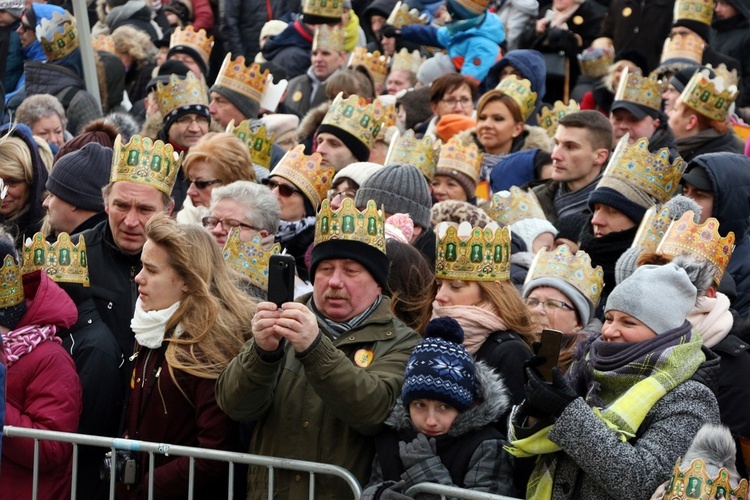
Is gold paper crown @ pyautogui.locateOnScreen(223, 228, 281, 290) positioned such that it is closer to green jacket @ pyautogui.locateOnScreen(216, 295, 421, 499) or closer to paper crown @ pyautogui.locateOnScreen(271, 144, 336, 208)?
green jacket @ pyautogui.locateOnScreen(216, 295, 421, 499)

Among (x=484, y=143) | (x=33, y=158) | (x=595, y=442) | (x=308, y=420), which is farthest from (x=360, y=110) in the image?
(x=595, y=442)

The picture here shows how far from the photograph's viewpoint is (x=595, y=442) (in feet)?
17.1

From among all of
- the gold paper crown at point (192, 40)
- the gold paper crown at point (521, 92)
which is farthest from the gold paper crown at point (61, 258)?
the gold paper crown at point (192, 40)

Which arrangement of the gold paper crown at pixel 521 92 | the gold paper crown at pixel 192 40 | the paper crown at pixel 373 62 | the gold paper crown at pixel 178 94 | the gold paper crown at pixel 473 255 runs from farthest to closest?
the gold paper crown at pixel 192 40 → the paper crown at pixel 373 62 → the gold paper crown at pixel 521 92 → the gold paper crown at pixel 178 94 → the gold paper crown at pixel 473 255

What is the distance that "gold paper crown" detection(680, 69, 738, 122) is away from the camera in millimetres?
9617

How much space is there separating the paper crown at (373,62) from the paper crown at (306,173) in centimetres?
422

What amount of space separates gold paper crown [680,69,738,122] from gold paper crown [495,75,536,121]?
150 cm

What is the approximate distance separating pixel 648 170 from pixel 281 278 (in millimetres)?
3407

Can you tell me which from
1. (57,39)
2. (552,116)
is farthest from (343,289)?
(57,39)

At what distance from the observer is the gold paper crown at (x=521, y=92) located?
1093 cm

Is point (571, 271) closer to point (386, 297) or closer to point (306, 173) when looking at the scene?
point (386, 297)

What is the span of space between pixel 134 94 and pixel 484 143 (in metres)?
4.76

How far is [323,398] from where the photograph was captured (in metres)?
5.72

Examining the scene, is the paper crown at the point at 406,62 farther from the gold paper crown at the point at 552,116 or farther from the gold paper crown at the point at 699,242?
the gold paper crown at the point at 699,242
